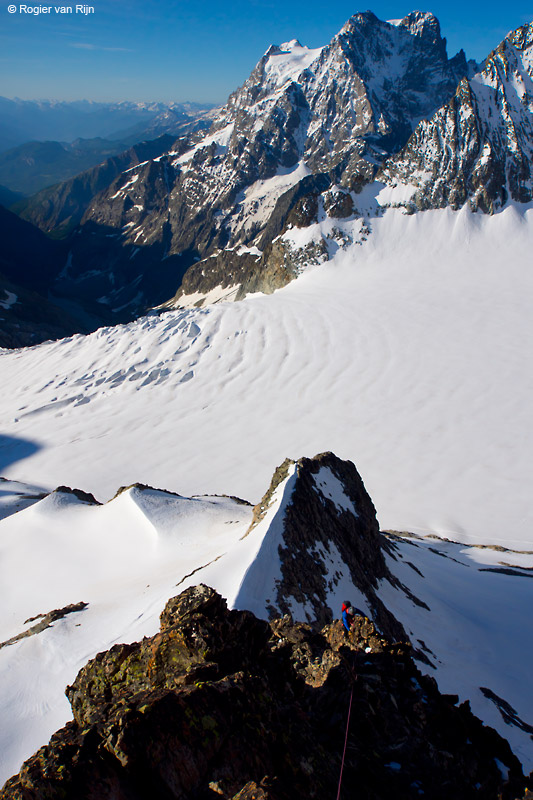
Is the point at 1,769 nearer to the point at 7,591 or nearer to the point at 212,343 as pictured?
the point at 7,591

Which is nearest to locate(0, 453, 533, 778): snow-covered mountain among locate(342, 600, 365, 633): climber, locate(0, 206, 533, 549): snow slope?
locate(342, 600, 365, 633): climber

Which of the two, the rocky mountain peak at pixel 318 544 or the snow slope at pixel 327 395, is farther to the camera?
the snow slope at pixel 327 395

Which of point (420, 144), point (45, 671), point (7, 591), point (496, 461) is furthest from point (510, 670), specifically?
point (420, 144)

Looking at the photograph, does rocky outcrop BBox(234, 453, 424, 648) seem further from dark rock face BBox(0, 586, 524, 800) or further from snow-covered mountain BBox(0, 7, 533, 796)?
dark rock face BBox(0, 586, 524, 800)

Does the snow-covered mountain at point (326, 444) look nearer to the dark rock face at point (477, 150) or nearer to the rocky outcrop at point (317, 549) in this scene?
the rocky outcrop at point (317, 549)

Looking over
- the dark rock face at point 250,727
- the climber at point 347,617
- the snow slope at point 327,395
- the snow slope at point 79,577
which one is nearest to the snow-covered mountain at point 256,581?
the snow slope at point 79,577

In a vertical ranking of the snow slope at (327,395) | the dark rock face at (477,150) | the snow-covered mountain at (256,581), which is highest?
the dark rock face at (477,150)

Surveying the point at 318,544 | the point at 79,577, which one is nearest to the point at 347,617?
the point at 318,544
